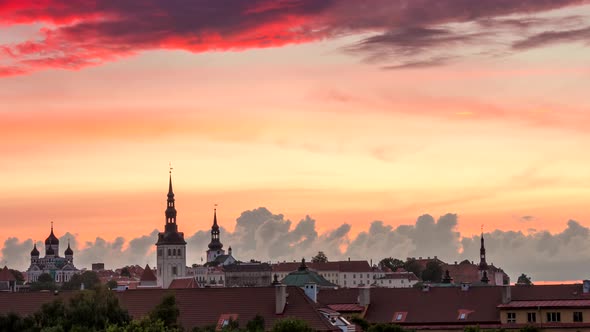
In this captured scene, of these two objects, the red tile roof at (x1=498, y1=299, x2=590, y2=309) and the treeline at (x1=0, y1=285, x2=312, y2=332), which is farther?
the red tile roof at (x1=498, y1=299, x2=590, y2=309)

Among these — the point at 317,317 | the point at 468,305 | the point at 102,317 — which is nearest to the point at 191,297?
the point at 317,317

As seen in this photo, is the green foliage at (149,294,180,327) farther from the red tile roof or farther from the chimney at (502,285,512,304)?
the chimney at (502,285,512,304)

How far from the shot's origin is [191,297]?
330ft

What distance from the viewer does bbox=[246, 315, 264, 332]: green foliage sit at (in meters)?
88.3

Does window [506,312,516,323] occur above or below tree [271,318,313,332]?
above

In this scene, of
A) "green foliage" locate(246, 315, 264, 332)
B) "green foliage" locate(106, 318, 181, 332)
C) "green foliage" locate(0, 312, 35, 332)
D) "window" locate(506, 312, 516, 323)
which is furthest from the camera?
"window" locate(506, 312, 516, 323)

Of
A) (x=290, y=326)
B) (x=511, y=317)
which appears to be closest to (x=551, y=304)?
(x=511, y=317)

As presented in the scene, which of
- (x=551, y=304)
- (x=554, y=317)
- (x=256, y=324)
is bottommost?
(x=256, y=324)

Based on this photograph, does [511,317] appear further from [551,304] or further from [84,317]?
[84,317]

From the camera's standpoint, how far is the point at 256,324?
3612 inches

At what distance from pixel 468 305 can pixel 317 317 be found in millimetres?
32557

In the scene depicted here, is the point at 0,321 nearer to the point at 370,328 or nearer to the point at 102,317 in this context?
the point at 102,317

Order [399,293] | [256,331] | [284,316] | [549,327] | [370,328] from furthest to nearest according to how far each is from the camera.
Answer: [399,293] → [549,327] → [370,328] → [284,316] → [256,331]

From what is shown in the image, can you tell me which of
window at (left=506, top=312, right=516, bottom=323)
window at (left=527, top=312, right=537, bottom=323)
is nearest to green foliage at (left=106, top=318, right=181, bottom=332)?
window at (left=506, top=312, right=516, bottom=323)
